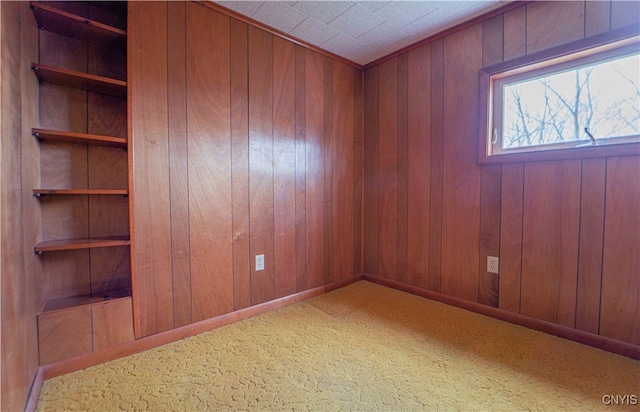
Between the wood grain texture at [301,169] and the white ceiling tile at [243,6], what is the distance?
45cm

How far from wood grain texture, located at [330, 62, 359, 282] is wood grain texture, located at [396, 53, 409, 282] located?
425mm

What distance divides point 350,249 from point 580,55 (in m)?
1.95

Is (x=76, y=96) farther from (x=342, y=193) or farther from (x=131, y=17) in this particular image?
(x=342, y=193)

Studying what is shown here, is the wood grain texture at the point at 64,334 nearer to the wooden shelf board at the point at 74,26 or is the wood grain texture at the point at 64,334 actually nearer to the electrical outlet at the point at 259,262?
the electrical outlet at the point at 259,262

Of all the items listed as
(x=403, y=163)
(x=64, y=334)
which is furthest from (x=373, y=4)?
(x=64, y=334)

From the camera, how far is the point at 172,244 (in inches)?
62.7

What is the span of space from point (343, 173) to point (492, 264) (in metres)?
1.31

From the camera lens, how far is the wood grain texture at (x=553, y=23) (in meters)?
1.49

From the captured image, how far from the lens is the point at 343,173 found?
2.48 m

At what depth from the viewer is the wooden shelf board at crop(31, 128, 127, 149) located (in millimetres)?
1236

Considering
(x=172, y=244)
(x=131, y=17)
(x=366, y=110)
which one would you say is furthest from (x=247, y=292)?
(x=366, y=110)

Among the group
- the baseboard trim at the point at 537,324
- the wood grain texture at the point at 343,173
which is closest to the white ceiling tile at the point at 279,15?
the wood grain texture at the point at 343,173

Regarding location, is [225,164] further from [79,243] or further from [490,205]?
[490,205]

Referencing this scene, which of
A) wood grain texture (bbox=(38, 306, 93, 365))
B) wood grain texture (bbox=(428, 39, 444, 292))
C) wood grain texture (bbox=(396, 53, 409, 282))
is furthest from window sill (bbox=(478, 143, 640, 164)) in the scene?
wood grain texture (bbox=(38, 306, 93, 365))
